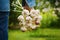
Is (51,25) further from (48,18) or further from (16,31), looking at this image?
(16,31)

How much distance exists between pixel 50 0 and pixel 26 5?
0.30 m

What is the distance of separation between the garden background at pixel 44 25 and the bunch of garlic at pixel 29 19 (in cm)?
4

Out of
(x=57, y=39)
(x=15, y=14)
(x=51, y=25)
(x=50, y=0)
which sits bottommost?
(x=57, y=39)

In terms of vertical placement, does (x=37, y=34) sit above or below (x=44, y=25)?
below

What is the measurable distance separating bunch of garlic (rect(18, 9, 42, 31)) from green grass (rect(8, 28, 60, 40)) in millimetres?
64

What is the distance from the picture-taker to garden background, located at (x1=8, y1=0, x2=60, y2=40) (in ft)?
7.84

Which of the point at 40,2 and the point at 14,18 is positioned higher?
the point at 40,2

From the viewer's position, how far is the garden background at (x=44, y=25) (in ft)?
7.84

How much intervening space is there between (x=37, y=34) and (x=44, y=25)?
14cm

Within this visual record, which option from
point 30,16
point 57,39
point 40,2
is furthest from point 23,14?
point 57,39

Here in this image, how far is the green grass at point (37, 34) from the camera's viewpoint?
7.96 feet

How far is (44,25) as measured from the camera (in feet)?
7.93

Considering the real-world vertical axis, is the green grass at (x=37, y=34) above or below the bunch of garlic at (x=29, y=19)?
below

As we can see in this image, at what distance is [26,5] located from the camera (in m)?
2.38
